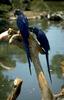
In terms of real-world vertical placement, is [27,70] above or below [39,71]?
below

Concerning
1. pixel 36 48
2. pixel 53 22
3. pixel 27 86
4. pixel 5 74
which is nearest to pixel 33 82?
pixel 27 86

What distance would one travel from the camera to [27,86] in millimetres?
8227

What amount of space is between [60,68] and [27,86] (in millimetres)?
2228

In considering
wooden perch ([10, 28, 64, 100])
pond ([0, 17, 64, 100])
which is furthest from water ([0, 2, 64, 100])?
wooden perch ([10, 28, 64, 100])

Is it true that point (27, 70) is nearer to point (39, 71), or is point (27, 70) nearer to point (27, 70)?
point (27, 70)

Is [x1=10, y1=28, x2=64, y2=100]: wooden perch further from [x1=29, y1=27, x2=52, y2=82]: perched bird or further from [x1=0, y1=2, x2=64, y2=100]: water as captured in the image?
[x1=0, y1=2, x2=64, y2=100]: water

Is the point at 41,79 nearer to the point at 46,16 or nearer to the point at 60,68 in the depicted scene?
the point at 60,68

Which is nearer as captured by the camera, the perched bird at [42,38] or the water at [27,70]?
the perched bird at [42,38]

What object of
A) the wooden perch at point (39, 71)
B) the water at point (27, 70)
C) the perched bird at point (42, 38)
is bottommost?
Answer: the water at point (27, 70)

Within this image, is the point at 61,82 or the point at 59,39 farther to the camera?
the point at 59,39

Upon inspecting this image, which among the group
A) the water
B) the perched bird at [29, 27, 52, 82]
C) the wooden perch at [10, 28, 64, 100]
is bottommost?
the water

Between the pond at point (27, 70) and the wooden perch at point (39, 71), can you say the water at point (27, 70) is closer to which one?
the pond at point (27, 70)

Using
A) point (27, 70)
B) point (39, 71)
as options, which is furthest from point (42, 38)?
point (27, 70)

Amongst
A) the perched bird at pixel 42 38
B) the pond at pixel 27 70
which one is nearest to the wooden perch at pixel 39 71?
the perched bird at pixel 42 38
